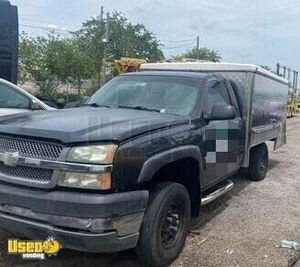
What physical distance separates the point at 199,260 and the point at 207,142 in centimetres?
124

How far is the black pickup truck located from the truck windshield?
4cm

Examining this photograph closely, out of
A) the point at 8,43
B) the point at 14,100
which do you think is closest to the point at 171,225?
the point at 14,100

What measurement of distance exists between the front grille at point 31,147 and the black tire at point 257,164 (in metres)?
4.79

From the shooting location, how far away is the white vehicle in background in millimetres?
7566

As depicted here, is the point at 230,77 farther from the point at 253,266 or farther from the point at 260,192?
the point at 253,266

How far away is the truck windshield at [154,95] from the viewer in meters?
5.02

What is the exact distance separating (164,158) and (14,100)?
448cm

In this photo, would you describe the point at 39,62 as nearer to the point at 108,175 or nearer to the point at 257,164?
the point at 257,164

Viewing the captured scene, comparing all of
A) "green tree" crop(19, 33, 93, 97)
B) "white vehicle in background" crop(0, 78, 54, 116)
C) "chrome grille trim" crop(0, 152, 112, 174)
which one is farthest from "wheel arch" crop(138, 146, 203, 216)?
"green tree" crop(19, 33, 93, 97)

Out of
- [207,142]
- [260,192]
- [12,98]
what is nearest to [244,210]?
[260,192]

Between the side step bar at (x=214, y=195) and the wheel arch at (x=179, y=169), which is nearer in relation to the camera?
the wheel arch at (x=179, y=169)

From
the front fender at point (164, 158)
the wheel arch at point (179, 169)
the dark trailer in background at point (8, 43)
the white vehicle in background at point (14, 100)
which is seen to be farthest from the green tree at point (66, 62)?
the front fender at point (164, 158)

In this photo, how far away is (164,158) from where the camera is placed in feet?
13.0

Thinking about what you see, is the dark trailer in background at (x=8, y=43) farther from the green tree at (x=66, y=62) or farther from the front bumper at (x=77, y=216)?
the green tree at (x=66, y=62)
